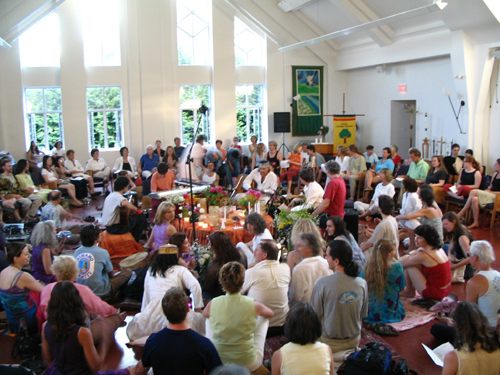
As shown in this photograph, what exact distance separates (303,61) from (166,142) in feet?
15.3

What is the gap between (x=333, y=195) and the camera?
24.0 ft

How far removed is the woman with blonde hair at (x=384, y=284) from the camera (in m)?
5.20

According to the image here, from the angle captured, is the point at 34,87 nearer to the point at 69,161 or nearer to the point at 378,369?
the point at 69,161

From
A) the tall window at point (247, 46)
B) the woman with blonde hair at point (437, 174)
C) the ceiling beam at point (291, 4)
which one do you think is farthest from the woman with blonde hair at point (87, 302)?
the tall window at point (247, 46)

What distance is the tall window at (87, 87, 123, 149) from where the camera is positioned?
14.7 meters

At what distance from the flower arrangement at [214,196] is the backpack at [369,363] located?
4.14 metres

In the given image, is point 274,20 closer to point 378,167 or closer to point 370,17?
point 370,17

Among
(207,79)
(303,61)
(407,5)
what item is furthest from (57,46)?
(407,5)

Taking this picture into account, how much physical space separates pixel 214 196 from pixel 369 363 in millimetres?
4319

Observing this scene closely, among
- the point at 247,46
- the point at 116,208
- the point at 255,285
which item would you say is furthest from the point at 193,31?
the point at 255,285

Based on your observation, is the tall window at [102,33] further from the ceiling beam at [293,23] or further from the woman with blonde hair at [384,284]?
the woman with blonde hair at [384,284]

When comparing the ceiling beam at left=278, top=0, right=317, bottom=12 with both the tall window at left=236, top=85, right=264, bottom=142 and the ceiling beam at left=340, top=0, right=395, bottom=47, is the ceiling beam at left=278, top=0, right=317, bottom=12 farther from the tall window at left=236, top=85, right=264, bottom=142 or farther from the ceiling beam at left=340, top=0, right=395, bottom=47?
the tall window at left=236, top=85, right=264, bottom=142

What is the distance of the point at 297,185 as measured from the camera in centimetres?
1259

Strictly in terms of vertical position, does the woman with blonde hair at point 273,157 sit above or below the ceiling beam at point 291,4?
below
